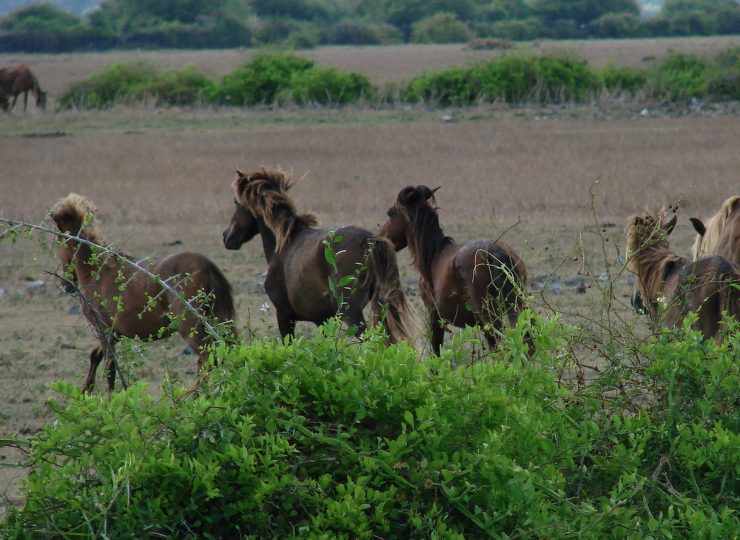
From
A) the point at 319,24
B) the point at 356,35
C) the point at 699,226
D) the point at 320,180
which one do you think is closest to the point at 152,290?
the point at 699,226

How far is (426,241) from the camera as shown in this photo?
24.4ft

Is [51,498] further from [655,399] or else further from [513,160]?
[513,160]

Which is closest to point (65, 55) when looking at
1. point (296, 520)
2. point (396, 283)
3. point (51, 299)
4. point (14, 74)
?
point (14, 74)

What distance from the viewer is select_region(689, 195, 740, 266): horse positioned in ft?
23.0

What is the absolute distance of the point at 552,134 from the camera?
23.3 metres

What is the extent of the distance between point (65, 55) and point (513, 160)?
48.9 meters

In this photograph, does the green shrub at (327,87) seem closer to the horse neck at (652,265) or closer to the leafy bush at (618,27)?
the horse neck at (652,265)

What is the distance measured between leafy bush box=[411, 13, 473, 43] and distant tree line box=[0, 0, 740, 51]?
0.22 ft

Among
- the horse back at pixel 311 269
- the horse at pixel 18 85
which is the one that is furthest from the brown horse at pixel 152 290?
the horse at pixel 18 85

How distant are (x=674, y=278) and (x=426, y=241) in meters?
1.83

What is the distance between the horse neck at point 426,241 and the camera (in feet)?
24.3

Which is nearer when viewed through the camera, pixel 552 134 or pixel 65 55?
pixel 552 134

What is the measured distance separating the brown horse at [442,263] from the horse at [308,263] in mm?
321

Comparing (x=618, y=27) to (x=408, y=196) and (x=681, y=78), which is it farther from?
(x=408, y=196)
